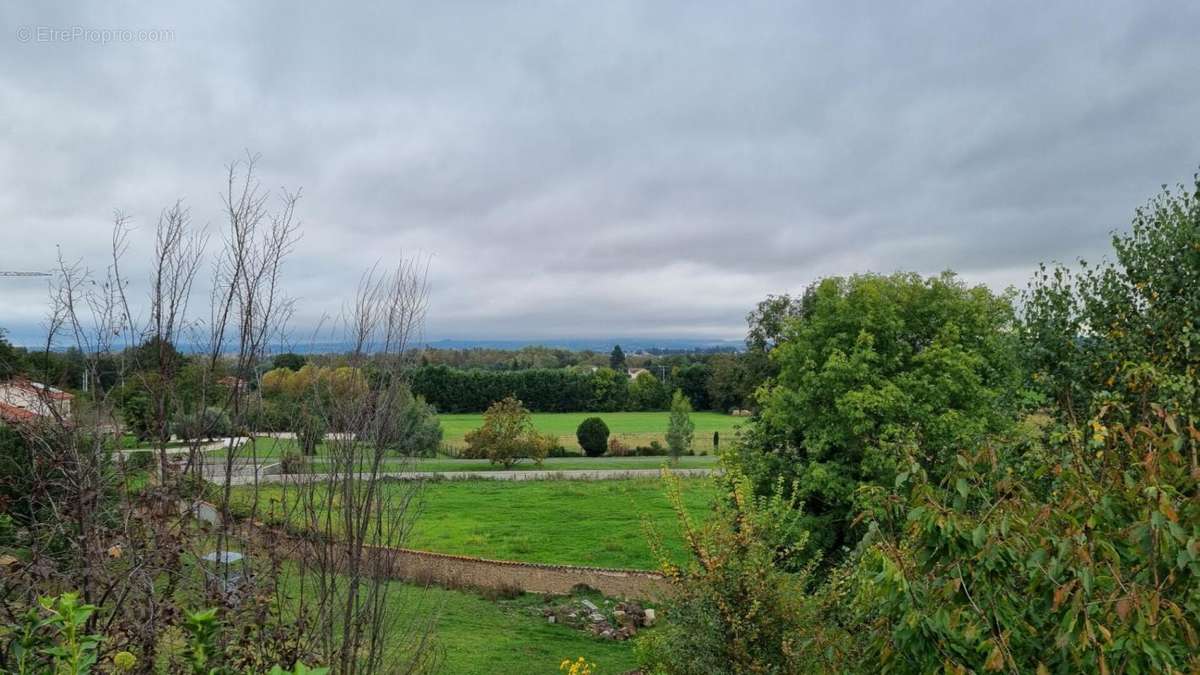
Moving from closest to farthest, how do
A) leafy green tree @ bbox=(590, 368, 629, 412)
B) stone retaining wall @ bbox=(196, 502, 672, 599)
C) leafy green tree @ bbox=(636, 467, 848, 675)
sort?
leafy green tree @ bbox=(636, 467, 848, 675) → stone retaining wall @ bbox=(196, 502, 672, 599) → leafy green tree @ bbox=(590, 368, 629, 412)

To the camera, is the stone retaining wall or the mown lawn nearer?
the mown lawn

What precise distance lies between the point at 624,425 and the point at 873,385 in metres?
36.3

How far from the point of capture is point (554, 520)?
20.4 metres

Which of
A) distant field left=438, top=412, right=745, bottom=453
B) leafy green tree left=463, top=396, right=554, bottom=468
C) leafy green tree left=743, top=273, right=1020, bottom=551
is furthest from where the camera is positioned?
distant field left=438, top=412, right=745, bottom=453

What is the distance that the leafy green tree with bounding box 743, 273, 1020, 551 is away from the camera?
36.2 ft

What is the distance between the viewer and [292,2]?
700 cm

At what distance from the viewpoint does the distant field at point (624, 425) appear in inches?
1548

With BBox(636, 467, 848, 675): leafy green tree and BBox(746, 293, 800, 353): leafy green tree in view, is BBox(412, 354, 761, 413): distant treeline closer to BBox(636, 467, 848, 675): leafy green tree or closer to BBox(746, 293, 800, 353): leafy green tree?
BBox(746, 293, 800, 353): leafy green tree

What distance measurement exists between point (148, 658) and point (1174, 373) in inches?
322

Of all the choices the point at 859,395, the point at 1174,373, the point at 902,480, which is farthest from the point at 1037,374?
the point at 902,480

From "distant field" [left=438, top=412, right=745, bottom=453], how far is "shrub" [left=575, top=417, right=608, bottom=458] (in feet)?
5.92

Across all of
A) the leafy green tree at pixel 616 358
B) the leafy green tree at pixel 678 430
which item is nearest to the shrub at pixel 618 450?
the leafy green tree at pixel 678 430

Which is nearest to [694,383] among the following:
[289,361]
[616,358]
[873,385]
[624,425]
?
[624,425]

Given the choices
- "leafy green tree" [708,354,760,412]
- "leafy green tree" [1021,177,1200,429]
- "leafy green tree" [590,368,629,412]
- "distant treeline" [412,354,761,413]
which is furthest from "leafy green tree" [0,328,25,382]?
"leafy green tree" [590,368,629,412]
